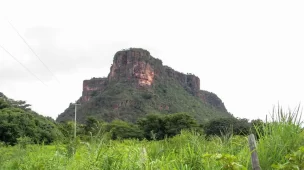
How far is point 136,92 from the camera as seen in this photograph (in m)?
79.8

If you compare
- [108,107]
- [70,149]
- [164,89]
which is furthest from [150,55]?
[70,149]

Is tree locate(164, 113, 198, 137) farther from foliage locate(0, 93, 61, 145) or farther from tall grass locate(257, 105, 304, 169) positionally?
tall grass locate(257, 105, 304, 169)

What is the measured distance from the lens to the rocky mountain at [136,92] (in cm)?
7356

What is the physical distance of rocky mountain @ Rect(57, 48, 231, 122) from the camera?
7356 centimetres

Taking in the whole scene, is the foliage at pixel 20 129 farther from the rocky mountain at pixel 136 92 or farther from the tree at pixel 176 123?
the rocky mountain at pixel 136 92

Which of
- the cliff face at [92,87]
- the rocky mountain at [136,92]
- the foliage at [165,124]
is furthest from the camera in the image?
the cliff face at [92,87]

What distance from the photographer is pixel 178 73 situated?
104250mm

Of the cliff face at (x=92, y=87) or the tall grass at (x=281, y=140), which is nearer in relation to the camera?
the tall grass at (x=281, y=140)

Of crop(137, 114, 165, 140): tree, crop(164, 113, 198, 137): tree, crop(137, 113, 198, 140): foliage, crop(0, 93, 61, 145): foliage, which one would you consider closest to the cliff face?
crop(137, 114, 165, 140): tree

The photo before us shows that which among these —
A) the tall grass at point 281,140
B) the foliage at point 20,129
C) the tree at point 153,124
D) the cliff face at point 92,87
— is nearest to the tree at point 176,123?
the tree at point 153,124

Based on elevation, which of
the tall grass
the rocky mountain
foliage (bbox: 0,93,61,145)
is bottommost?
foliage (bbox: 0,93,61,145)

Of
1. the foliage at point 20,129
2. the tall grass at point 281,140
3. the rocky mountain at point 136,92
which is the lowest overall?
the foliage at point 20,129

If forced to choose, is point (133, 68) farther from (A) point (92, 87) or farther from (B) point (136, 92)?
(A) point (92, 87)

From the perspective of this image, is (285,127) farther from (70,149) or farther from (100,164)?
(70,149)
